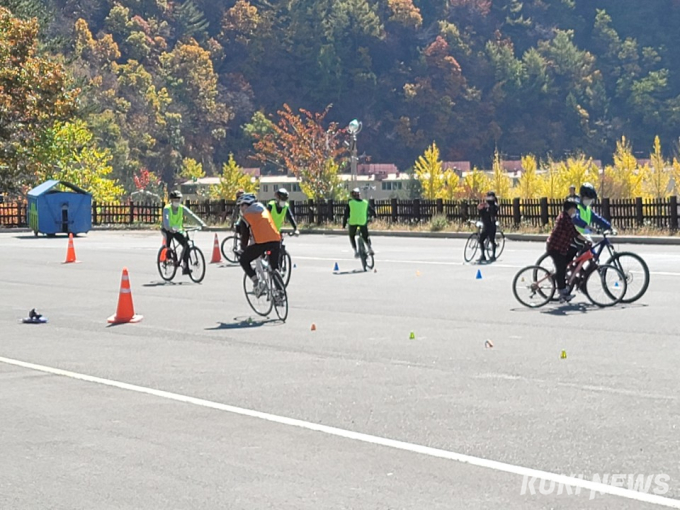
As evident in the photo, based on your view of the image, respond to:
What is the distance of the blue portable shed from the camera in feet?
165

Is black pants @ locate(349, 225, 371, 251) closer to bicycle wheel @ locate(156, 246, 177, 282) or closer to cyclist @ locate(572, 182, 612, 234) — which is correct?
bicycle wheel @ locate(156, 246, 177, 282)

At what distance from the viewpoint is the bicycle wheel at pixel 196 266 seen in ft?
80.5

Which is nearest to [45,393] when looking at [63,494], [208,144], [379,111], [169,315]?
[63,494]

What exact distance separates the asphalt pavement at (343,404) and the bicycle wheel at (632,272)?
29 cm

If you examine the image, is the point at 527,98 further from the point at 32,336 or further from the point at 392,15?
Result: the point at 32,336

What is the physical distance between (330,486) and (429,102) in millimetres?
174459

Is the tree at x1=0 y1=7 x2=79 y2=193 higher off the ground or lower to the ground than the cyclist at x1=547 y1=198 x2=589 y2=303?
higher

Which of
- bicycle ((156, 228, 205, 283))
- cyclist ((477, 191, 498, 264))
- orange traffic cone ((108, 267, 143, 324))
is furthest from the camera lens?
cyclist ((477, 191, 498, 264))

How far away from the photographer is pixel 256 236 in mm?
17156

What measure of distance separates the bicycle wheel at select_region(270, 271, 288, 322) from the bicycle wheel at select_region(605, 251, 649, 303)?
4787 mm

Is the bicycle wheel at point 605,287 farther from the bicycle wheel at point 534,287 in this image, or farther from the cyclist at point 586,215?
the cyclist at point 586,215

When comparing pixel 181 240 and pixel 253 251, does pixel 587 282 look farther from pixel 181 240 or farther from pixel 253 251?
pixel 181 240

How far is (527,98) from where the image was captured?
620 feet

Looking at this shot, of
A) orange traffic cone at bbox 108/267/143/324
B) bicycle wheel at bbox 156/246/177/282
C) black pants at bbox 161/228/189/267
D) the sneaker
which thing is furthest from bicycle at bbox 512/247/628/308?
bicycle wheel at bbox 156/246/177/282
